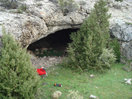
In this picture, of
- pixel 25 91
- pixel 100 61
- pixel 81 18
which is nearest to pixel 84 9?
pixel 81 18

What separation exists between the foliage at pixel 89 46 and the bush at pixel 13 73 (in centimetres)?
597

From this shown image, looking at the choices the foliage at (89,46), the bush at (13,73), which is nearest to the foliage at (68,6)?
the foliage at (89,46)

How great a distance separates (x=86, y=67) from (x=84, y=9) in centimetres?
589

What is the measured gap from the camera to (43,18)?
1323cm

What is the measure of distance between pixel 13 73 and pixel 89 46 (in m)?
7.05

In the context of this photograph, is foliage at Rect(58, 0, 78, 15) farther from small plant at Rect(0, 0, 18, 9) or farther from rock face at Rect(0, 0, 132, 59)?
small plant at Rect(0, 0, 18, 9)

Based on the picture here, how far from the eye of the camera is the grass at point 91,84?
35.8 ft

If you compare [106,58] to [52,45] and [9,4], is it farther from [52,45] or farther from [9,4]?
[9,4]

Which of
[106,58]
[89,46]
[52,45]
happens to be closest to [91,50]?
[89,46]

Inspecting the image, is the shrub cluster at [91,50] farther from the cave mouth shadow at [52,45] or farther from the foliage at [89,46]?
the cave mouth shadow at [52,45]

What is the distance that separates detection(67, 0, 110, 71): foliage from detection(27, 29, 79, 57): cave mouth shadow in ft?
15.9

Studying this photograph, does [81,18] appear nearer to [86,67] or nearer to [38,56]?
[86,67]

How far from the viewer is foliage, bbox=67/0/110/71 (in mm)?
13523

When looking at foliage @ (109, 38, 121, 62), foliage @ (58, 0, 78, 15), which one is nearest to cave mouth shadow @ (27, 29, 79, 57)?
foliage @ (58, 0, 78, 15)
